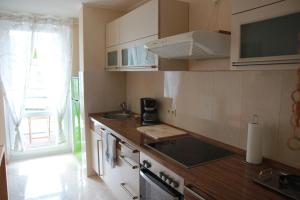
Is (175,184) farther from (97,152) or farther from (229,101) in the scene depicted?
(97,152)

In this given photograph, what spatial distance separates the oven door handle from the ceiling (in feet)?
6.78

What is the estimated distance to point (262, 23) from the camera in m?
1.18

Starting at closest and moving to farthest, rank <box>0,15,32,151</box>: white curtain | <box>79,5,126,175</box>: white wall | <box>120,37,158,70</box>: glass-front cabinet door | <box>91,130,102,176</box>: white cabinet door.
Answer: <box>120,37,158,70</box>: glass-front cabinet door
<box>91,130,102,176</box>: white cabinet door
<box>79,5,126,175</box>: white wall
<box>0,15,32,151</box>: white curtain

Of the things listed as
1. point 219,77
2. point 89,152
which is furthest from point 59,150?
point 219,77

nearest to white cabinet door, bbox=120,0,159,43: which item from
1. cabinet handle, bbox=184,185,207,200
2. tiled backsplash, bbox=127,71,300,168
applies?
tiled backsplash, bbox=127,71,300,168

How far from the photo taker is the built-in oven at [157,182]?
1377mm

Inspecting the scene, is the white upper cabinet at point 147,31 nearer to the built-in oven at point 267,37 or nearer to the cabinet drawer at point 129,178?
the built-in oven at point 267,37

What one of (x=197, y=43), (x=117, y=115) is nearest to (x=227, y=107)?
(x=197, y=43)

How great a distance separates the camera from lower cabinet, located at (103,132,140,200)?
75.2 inches

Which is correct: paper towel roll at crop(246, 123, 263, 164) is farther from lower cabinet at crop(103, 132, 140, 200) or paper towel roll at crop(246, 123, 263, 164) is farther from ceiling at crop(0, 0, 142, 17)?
ceiling at crop(0, 0, 142, 17)

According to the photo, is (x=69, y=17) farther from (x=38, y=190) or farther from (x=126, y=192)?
(x=126, y=192)

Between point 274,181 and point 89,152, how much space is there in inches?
98.2

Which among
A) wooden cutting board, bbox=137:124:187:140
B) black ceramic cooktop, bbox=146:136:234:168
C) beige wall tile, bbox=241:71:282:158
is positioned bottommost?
black ceramic cooktop, bbox=146:136:234:168

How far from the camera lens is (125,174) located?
2.11m
